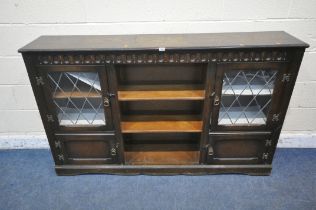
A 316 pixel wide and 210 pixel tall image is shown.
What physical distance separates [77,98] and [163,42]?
0.70 m

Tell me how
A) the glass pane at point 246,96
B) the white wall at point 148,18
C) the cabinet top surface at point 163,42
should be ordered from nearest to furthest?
the cabinet top surface at point 163,42, the glass pane at point 246,96, the white wall at point 148,18

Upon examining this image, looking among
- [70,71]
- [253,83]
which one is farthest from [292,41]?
[70,71]

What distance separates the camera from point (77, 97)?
62.2 inches

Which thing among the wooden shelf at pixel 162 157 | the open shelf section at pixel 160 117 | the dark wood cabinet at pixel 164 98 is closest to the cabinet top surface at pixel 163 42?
the dark wood cabinet at pixel 164 98

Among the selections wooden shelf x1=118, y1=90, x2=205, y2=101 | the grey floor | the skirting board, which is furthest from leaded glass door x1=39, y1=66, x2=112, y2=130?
the skirting board

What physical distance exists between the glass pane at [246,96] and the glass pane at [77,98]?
842mm

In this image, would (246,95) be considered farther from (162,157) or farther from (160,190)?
(160,190)

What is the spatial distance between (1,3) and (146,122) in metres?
1.30

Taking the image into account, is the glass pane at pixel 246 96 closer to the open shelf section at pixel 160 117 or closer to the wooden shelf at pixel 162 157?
the open shelf section at pixel 160 117

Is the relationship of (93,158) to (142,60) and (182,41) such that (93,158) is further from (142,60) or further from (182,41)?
(182,41)

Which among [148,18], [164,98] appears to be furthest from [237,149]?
[148,18]

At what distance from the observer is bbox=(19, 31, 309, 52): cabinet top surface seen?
136cm

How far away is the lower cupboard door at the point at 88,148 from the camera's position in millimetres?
1703

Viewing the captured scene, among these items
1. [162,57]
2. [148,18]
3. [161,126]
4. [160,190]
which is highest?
[148,18]
